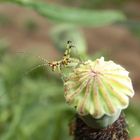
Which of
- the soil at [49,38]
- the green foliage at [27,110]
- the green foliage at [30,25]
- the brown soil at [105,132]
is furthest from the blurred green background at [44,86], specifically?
the green foliage at [30,25]

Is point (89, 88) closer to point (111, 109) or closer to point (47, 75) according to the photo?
point (111, 109)

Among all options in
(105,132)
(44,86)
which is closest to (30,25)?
(44,86)

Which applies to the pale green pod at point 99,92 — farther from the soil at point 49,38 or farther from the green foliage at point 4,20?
the green foliage at point 4,20

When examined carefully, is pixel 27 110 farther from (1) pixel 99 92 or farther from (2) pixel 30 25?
(2) pixel 30 25

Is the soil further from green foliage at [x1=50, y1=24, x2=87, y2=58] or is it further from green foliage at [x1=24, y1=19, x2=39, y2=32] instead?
green foliage at [x1=50, y1=24, x2=87, y2=58]

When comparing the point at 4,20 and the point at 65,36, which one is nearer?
the point at 65,36
